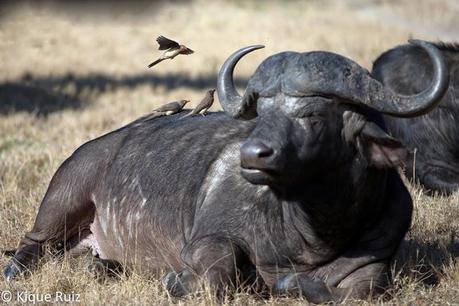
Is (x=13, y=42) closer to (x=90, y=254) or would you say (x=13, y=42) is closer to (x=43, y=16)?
(x=43, y=16)

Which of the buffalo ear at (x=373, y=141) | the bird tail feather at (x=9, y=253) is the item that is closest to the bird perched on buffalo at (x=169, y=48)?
the bird tail feather at (x=9, y=253)

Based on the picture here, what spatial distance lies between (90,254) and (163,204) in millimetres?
853

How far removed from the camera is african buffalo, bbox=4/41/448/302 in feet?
15.9

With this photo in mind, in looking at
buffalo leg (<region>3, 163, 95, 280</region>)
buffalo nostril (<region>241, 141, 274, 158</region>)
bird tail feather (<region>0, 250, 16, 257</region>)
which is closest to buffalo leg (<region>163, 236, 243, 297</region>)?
buffalo nostril (<region>241, 141, 274, 158</region>)

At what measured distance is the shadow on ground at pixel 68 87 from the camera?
1552cm

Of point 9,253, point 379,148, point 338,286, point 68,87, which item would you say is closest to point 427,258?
point 338,286

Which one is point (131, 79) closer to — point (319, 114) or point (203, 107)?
point (203, 107)

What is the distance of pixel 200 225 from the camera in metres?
5.71

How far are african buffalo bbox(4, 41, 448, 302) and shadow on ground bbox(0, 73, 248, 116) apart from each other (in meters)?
7.81

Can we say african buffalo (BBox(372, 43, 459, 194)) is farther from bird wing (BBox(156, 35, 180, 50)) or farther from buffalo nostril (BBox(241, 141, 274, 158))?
buffalo nostril (BBox(241, 141, 274, 158))

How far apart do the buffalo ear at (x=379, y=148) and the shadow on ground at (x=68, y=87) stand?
32.0 ft

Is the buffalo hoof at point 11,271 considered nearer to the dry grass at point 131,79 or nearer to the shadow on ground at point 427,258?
the dry grass at point 131,79

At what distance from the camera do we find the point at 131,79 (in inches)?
760

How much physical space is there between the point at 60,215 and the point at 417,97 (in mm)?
2992
